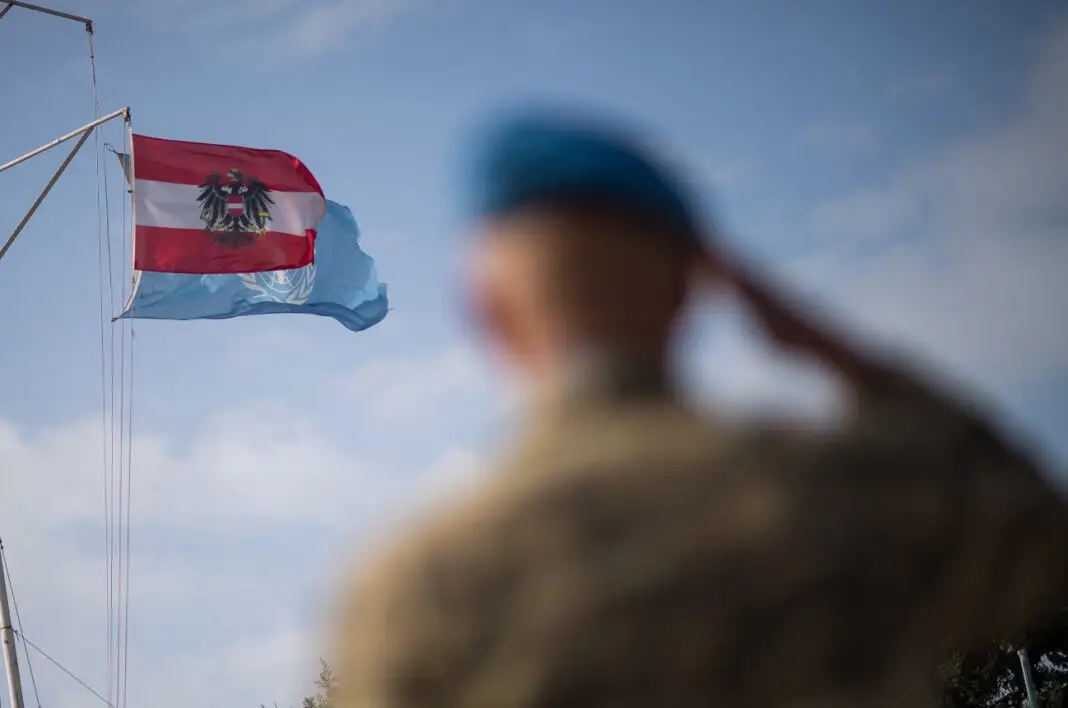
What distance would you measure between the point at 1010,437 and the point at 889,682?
0.89 feet

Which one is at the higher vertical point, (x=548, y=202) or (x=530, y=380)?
(x=548, y=202)

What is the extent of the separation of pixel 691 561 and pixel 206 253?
41.5 ft

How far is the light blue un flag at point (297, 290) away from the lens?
12734mm

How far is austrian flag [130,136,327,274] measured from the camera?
42.0 feet

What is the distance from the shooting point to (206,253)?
12945 millimetres

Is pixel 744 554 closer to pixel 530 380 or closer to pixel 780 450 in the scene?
pixel 780 450

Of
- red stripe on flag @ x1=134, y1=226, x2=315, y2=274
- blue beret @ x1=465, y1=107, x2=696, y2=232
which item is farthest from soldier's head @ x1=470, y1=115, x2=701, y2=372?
red stripe on flag @ x1=134, y1=226, x2=315, y2=274

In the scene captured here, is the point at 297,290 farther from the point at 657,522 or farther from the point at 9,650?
Result: the point at 657,522

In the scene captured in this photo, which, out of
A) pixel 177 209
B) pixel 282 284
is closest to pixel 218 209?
pixel 177 209

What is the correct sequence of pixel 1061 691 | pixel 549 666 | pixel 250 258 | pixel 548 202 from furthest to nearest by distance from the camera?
pixel 1061 691
pixel 250 258
pixel 548 202
pixel 549 666

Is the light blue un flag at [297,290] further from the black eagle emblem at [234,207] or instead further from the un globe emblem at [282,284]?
the black eagle emblem at [234,207]

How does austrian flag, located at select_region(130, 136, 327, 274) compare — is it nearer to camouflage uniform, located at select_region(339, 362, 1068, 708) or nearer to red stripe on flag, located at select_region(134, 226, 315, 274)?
red stripe on flag, located at select_region(134, 226, 315, 274)

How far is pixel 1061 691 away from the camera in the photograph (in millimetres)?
29234

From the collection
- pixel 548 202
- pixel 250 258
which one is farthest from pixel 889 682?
pixel 250 258
